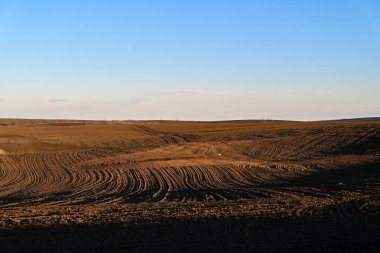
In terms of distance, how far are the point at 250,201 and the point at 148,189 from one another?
286 inches

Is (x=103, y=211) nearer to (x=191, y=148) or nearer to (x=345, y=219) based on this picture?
(x=345, y=219)

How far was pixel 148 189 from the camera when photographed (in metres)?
22.4

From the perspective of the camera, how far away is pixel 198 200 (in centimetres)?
1806

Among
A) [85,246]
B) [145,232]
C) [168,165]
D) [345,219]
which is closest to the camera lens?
[85,246]

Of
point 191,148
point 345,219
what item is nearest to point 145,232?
point 345,219

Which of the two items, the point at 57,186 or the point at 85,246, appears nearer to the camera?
the point at 85,246

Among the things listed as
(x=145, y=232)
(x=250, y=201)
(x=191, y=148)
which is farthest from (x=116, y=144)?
(x=145, y=232)

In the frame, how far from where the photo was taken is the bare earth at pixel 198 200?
421 inches

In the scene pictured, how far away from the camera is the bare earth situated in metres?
10.7

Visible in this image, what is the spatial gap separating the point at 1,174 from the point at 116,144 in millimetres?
21866

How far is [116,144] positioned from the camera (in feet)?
171

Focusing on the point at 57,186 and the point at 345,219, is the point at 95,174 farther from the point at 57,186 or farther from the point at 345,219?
the point at 345,219

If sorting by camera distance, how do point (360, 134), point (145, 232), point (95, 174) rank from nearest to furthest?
point (145, 232) → point (95, 174) → point (360, 134)

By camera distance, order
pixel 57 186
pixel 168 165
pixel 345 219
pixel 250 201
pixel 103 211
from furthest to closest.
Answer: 1. pixel 168 165
2. pixel 57 186
3. pixel 250 201
4. pixel 103 211
5. pixel 345 219
